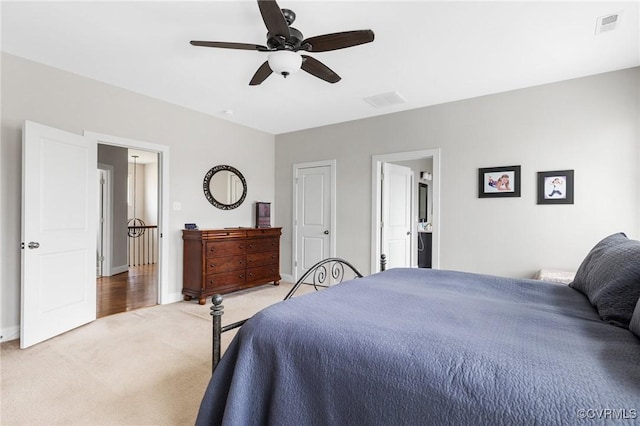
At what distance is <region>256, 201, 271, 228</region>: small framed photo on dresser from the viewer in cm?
537

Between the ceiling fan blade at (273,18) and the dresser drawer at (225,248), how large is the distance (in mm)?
2917

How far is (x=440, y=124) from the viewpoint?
4168 millimetres

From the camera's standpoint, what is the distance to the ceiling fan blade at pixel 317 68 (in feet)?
7.98

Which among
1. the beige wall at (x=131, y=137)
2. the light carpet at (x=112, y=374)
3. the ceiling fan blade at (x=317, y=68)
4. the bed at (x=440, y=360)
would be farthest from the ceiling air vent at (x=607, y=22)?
the beige wall at (x=131, y=137)

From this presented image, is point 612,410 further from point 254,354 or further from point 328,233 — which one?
point 328,233

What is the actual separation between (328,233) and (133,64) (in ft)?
11.0

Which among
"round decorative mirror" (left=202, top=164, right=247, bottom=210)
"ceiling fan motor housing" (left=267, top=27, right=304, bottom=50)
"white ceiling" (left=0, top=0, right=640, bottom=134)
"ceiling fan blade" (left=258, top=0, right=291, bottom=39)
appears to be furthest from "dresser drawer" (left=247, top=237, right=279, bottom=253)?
"ceiling fan blade" (left=258, top=0, right=291, bottom=39)

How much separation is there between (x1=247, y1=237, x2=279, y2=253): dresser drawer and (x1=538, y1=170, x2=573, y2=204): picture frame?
3.63 meters

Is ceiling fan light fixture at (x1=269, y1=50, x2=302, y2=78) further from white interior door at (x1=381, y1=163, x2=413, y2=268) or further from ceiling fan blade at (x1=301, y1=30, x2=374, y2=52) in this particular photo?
white interior door at (x1=381, y1=163, x2=413, y2=268)

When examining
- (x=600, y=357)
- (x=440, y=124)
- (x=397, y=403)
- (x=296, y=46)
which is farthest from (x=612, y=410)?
(x=440, y=124)

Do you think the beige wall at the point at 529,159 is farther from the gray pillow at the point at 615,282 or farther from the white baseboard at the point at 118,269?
the white baseboard at the point at 118,269

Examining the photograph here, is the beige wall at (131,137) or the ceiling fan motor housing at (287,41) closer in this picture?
the ceiling fan motor housing at (287,41)

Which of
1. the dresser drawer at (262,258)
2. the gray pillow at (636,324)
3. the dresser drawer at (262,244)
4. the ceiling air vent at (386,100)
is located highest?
the ceiling air vent at (386,100)

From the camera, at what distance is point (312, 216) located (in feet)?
17.7
